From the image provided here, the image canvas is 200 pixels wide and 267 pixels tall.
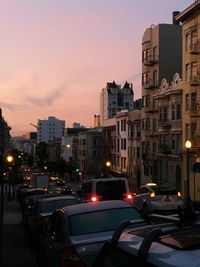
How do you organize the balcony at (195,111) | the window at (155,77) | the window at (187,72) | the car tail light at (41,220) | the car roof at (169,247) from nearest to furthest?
the car roof at (169,247) → the car tail light at (41,220) → the balcony at (195,111) → the window at (187,72) → the window at (155,77)

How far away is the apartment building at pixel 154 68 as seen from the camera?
68.1m

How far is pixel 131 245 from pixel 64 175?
453 ft

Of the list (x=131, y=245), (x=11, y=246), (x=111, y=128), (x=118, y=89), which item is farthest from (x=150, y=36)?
(x=118, y=89)

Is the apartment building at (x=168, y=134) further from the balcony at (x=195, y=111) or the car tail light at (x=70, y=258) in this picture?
the car tail light at (x=70, y=258)

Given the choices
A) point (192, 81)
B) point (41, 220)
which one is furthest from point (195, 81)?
point (41, 220)

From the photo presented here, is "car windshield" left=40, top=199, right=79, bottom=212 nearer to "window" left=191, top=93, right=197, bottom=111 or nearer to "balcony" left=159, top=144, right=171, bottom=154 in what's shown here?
"window" left=191, top=93, right=197, bottom=111

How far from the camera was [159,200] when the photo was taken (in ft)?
81.7

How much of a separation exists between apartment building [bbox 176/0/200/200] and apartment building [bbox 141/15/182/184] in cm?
1106

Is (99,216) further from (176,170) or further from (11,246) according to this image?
(176,170)

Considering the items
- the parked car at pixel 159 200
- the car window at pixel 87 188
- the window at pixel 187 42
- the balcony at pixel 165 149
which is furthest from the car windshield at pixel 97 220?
Result: the balcony at pixel 165 149

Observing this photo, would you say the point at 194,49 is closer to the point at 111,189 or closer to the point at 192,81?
the point at 192,81

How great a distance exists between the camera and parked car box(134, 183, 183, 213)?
79.9ft

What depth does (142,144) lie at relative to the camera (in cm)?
7588

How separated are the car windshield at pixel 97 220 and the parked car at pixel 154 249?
3917 mm
